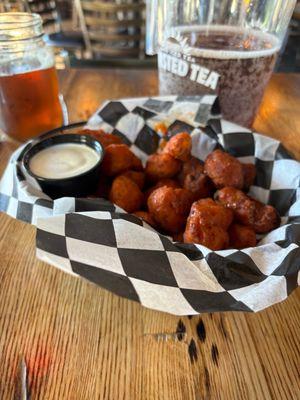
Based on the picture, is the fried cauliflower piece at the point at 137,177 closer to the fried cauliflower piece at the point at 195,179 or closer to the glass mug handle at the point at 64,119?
the fried cauliflower piece at the point at 195,179

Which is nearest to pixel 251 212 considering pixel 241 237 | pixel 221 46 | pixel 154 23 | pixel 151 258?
pixel 241 237

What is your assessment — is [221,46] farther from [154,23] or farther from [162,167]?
[162,167]

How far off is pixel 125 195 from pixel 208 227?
0.66ft

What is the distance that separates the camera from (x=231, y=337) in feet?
1.83

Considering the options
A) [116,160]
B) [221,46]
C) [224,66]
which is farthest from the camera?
[221,46]

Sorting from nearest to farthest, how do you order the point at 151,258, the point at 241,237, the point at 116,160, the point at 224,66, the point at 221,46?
the point at 151,258 < the point at 241,237 < the point at 116,160 < the point at 224,66 < the point at 221,46

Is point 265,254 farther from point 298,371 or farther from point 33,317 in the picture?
point 33,317

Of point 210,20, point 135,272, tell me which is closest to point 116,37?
point 210,20

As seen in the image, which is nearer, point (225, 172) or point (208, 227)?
point (208, 227)

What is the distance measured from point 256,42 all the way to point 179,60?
0.26m

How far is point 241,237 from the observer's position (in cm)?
66

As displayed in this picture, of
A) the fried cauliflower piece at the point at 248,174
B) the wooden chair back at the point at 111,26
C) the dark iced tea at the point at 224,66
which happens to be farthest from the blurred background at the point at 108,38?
the fried cauliflower piece at the point at 248,174

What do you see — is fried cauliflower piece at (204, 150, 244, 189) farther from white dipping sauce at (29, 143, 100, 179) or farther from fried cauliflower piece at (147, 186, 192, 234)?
white dipping sauce at (29, 143, 100, 179)

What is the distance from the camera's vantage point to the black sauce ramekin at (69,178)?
67 cm
